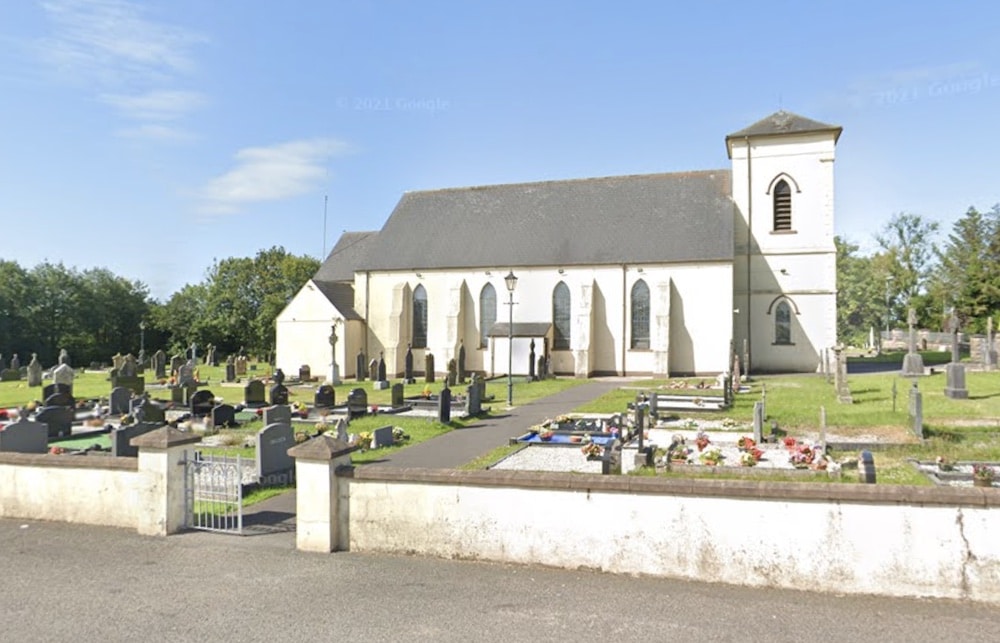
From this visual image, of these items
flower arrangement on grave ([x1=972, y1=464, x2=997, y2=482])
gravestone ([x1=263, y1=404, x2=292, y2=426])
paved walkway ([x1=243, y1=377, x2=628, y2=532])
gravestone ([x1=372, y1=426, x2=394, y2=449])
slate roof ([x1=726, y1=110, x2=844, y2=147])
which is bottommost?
paved walkway ([x1=243, y1=377, x2=628, y2=532])

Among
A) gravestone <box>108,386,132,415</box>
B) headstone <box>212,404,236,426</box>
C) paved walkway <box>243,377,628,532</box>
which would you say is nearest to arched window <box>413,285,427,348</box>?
paved walkway <box>243,377,628,532</box>

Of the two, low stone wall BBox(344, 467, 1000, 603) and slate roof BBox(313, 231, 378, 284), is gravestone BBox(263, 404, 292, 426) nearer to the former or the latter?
low stone wall BBox(344, 467, 1000, 603)

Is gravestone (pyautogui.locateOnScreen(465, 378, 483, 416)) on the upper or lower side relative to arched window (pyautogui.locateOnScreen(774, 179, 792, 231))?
lower

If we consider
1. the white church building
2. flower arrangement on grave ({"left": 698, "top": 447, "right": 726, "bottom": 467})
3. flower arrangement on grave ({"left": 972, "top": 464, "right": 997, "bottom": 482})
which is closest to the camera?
flower arrangement on grave ({"left": 972, "top": 464, "right": 997, "bottom": 482})

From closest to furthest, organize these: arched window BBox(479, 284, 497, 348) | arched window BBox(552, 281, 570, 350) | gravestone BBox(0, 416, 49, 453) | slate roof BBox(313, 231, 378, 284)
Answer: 1. gravestone BBox(0, 416, 49, 453)
2. arched window BBox(552, 281, 570, 350)
3. arched window BBox(479, 284, 497, 348)
4. slate roof BBox(313, 231, 378, 284)

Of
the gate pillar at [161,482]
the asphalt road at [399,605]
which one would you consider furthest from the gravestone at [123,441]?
the asphalt road at [399,605]

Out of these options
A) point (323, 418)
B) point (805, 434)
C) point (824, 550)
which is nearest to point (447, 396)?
point (323, 418)

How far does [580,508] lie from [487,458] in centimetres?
Result: 735

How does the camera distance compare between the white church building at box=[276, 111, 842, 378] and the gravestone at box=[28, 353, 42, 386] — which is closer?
the gravestone at box=[28, 353, 42, 386]

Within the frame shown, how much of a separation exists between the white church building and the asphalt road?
2552cm

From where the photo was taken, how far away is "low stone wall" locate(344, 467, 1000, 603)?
6.33 meters

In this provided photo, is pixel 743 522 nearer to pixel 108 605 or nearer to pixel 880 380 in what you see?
pixel 108 605

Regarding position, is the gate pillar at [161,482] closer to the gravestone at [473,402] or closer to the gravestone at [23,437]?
the gravestone at [23,437]

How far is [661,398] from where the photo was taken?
74.4 feet
